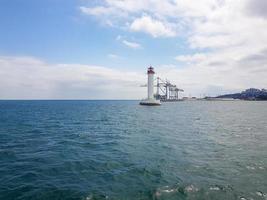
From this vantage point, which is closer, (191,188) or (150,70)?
(191,188)

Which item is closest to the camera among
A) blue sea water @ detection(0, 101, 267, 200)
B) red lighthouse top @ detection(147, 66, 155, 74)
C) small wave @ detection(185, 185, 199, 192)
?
blue sea water @ detection(0, 101, 267, 200)

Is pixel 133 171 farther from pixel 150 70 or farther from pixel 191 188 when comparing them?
pixel 150 70

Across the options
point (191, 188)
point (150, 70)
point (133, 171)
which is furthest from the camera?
point (150, 70)

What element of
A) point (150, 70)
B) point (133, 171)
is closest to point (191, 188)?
point (133, 171)

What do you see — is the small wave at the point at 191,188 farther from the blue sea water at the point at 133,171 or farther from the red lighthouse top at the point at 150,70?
the red lighthouse top at the point at 150,70

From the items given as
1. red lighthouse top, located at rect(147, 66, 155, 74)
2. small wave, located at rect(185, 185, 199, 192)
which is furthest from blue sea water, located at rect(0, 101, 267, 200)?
red lighthouse top, located at rect(147, 66, 155, 74)

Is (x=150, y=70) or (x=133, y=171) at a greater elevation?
(x=150, y=70)

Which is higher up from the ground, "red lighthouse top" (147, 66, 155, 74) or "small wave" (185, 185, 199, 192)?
"red lighthouse top" (147, 66, 155, 74)

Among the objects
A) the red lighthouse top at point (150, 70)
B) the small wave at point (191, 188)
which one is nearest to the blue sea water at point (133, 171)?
the small wave at point (191, 188)

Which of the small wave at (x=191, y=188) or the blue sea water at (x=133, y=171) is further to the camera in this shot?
the small wave at (x=191, y=188)

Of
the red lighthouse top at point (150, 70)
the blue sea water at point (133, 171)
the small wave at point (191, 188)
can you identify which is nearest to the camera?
the blue sea water at point (133, 171)

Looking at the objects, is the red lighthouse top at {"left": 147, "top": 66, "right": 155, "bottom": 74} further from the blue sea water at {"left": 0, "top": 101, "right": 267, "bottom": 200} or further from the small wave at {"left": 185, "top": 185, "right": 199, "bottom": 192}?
the small wave at {"left": 185, "top": 185, "right": 199, "bottom": 192}

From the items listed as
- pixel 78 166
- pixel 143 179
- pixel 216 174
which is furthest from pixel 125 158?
pixel 216 174

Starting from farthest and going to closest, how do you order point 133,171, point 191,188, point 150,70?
point 150,70, point 133,171, point 191,188
